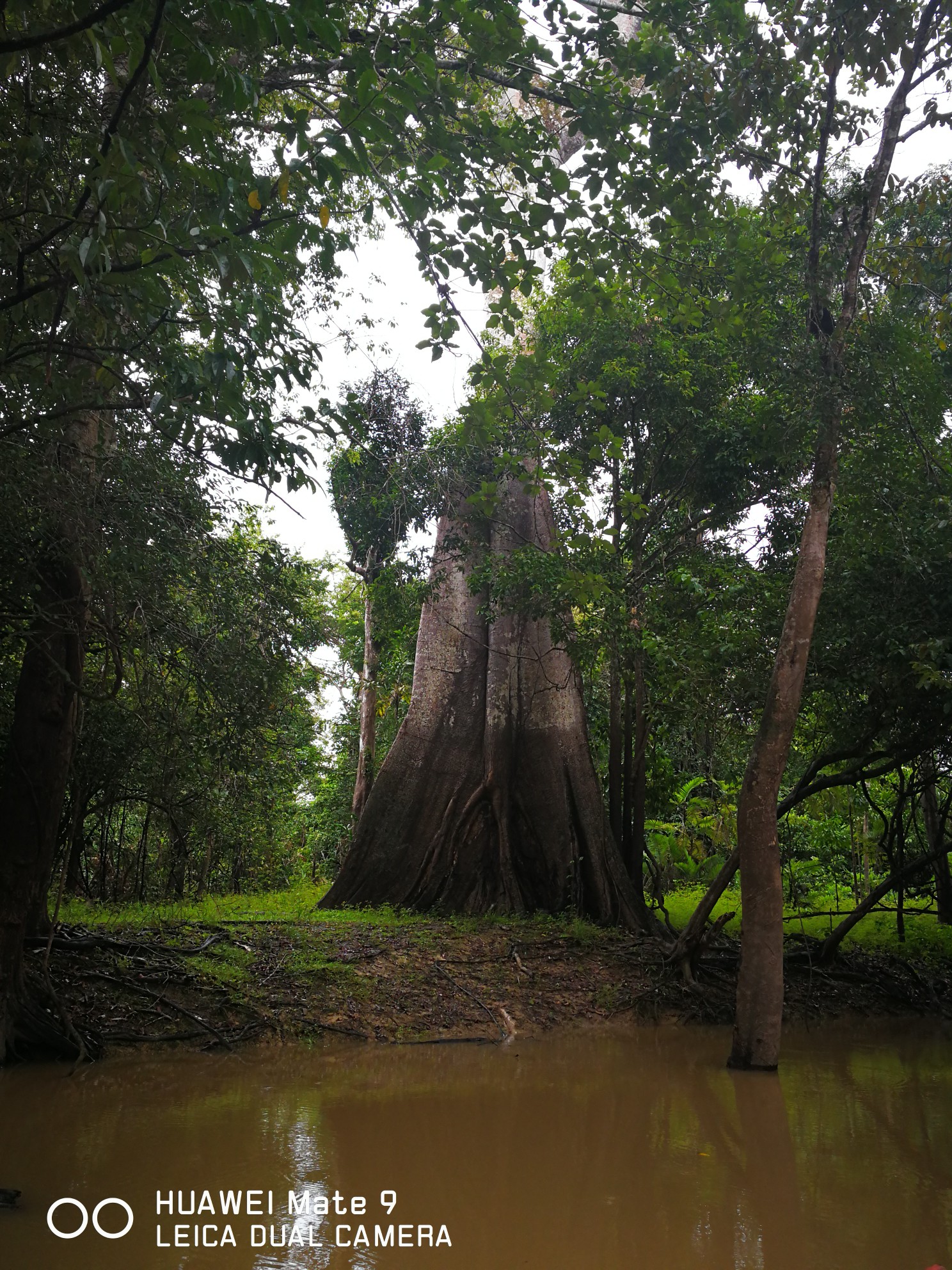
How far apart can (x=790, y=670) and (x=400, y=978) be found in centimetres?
398

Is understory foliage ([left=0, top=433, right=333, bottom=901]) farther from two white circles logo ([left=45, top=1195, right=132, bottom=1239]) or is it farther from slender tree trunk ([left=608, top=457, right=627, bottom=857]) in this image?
slender tree trunk ([left=608, top=457, right=627, bottom=857])

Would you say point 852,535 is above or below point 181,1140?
above

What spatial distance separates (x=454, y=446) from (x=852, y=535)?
496 cm

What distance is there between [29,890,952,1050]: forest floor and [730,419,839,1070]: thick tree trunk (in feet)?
6.14

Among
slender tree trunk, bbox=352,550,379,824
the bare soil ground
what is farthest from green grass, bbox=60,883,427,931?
slender tree trunk, bbox=352,550,379,824

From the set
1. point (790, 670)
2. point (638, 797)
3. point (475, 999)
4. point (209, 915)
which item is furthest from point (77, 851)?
A: point (790, 670)

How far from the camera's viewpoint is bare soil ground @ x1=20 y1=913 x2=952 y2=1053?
6.33 m

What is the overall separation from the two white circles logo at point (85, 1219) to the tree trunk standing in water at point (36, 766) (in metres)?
2.23

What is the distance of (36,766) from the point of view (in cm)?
557

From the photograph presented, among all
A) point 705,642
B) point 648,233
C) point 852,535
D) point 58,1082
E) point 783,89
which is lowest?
point 58,1082

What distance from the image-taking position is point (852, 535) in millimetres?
7324

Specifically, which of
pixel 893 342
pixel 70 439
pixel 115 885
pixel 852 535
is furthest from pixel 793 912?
pixel 70 439

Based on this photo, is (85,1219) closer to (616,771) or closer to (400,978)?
(400,978)

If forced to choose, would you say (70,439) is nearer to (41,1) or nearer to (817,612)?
(41,1)
